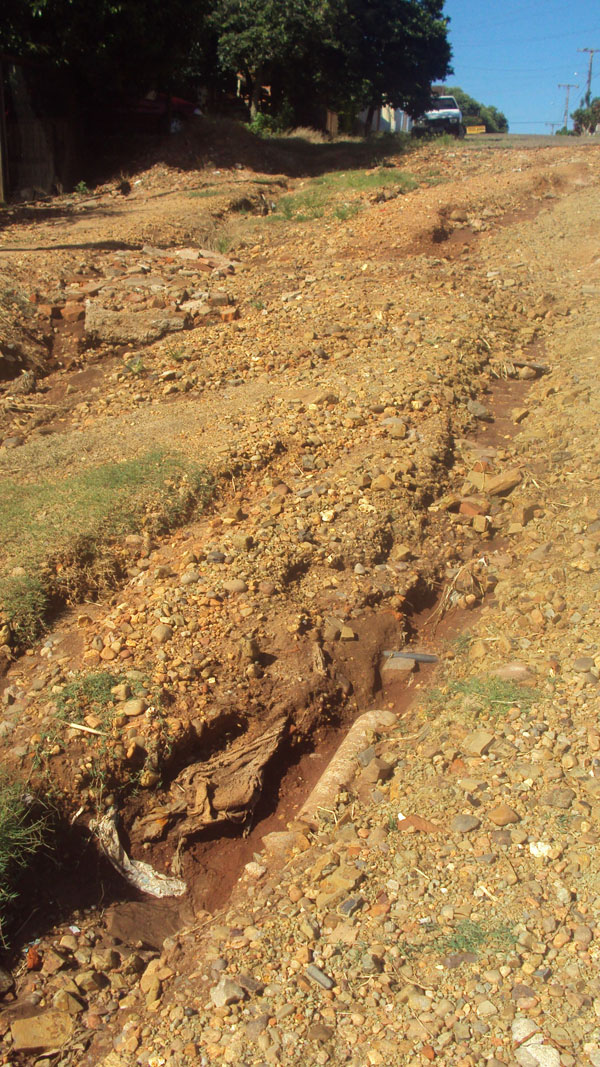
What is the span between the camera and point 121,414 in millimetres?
5195

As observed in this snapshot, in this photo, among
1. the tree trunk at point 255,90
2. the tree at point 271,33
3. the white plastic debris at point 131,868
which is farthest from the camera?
the tree trunk at point 255,90

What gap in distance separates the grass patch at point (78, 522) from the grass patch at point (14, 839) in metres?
0.76

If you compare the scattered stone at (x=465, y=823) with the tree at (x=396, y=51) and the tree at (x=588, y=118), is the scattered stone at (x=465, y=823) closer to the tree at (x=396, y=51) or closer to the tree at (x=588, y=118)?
the tree at (x=396, y=51)

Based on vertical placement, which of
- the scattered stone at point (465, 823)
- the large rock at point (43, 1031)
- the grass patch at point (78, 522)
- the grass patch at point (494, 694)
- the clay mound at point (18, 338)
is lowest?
the large rock at point (43, 1031)

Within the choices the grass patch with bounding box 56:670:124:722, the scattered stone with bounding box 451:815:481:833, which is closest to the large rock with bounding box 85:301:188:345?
the grass patch with bounding box 56:670:124:722

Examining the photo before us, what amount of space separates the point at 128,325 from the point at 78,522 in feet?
9.30

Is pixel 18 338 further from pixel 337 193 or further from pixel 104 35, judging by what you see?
pixel 104 35

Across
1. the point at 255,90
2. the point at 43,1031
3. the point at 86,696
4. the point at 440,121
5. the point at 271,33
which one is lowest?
the point at 43,1031

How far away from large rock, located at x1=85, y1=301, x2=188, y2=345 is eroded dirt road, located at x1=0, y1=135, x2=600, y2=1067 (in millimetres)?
24

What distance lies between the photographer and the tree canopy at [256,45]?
11156 millimetres

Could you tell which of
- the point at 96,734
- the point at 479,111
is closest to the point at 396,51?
the point at 96,734

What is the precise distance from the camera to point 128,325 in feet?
20.4

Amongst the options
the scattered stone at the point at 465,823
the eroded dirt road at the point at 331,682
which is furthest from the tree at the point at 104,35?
the scattered stone at the point at 465,823

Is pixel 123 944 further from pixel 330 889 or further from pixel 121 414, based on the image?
pixel 121 414
